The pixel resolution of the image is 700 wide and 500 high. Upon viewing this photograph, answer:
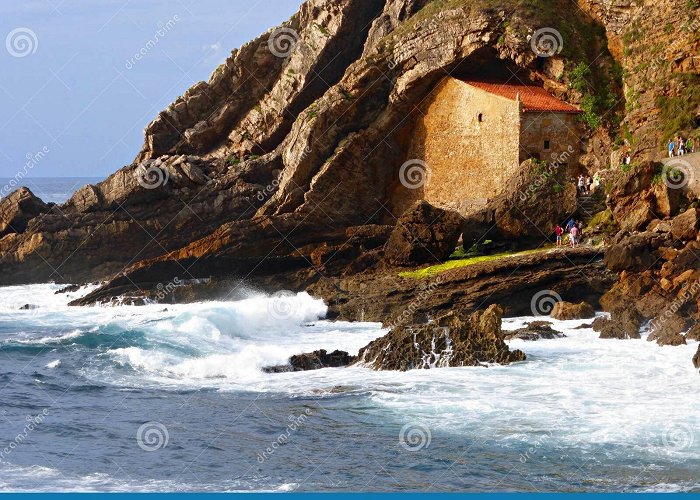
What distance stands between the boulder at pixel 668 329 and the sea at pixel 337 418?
30 cm

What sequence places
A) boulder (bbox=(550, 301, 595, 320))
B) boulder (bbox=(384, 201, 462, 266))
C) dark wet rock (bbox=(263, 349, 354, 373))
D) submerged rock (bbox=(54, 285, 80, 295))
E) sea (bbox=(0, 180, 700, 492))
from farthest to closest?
submerged rock (bbox=(54, 285, 80, 295)) < boulder (bbox=(384, 201, 462, 266)) < boulder (bbox=(550, 301, 595, 320)) < dark wet rock (bbox=(263, 349, 354, 373)) < sea (bbox=(0, 180, 700, 492))

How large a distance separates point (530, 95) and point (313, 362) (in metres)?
21.7

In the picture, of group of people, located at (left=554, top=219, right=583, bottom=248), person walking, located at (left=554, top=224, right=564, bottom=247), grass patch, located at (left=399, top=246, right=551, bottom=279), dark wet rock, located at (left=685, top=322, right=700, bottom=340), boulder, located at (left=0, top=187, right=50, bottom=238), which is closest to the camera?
dark wet rock, located at (left=685, top=322, right=700, bottom=340)

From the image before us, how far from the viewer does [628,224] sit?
38.3 m

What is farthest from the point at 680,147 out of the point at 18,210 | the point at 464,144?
the point at 18,210

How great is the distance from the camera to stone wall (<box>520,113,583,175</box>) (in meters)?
46.0

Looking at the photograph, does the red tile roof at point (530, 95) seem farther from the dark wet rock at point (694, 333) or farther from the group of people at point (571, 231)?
the dark wet rock at point (694, 333)

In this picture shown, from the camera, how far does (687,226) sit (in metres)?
36.5

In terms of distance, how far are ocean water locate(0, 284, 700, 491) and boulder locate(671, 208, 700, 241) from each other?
18.0 feet

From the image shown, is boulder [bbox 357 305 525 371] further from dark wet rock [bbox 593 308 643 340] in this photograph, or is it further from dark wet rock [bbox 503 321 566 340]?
dark wet rock [bbox 593 308 643 340]

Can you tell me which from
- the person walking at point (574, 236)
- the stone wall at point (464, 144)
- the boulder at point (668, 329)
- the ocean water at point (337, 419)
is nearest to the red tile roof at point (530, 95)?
the stone wall at point (464, 144)

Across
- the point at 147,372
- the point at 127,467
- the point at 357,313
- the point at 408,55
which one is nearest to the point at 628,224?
the point at 357,313

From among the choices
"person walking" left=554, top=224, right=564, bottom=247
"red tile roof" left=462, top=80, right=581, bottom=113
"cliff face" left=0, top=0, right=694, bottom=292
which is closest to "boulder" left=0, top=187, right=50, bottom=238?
"cliff face" left=0, top=0, right=694, bottom=292

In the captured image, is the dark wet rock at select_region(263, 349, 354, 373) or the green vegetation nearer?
the dark wet rock at select_region(263, 349, 354, 373)
